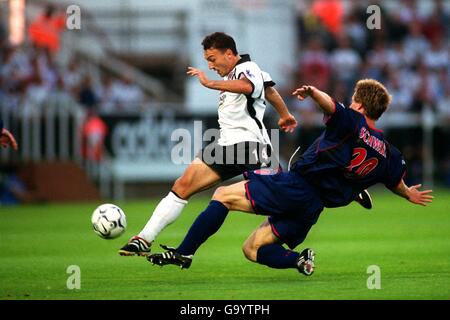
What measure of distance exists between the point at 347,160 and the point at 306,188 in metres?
0.45

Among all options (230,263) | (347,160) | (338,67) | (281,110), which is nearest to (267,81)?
(281,110)

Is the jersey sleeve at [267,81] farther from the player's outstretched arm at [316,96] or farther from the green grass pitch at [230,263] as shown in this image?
the green grass pitch at [230,263]

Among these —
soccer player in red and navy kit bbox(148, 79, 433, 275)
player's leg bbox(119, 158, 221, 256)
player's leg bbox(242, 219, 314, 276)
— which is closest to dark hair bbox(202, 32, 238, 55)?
player's leg bbox(119, 158, 221, 256)

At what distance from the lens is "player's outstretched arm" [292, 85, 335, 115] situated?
8.13m

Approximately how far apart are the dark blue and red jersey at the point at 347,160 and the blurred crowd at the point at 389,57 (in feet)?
43.3

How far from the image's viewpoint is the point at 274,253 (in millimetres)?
8953

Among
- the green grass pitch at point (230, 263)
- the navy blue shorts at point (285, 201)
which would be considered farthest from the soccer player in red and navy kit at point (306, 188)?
the green grass pitch at point (230, 263)

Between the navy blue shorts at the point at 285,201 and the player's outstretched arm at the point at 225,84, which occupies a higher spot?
the player's outstretched arm at the point at 225,84

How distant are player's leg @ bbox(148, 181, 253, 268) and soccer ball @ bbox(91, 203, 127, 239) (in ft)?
3.56

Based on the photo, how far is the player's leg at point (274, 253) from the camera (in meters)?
8.94

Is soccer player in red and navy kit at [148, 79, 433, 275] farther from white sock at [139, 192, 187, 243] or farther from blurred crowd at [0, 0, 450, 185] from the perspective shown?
blurred crowd at [0, 0, 450, 185]

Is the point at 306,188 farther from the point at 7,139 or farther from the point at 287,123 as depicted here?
the point at 7,139
